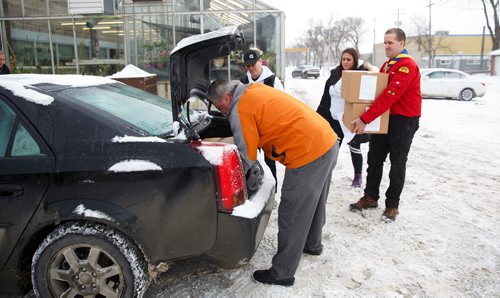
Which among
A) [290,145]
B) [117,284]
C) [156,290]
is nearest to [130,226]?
[117,284]

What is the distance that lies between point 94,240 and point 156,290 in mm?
742

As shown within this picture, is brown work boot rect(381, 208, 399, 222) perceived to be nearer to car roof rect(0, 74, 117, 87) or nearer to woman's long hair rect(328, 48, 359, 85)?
woman's long hair rect(328, 48, 359, 85)

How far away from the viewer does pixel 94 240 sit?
7.70ft

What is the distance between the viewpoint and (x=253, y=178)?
9.84ft

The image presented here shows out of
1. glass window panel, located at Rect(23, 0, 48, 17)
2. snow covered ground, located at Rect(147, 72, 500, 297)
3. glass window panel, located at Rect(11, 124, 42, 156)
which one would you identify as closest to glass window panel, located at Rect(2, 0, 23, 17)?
glass window panel, located at Rect(23, 0, 48, 17)

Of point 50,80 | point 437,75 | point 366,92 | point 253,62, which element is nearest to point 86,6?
point 253,62

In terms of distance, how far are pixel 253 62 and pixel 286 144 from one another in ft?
6.01

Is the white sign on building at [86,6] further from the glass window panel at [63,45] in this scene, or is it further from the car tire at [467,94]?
the car tire at [467,94]

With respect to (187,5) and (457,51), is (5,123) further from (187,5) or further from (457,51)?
(457,51)

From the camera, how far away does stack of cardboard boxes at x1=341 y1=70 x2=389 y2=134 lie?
383 cm

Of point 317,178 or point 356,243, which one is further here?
point 356,243

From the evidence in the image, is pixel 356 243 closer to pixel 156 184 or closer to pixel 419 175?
pixel 156 184

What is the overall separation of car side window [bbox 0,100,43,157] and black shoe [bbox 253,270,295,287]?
1.70 metres

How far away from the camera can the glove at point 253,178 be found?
2.91 metres
